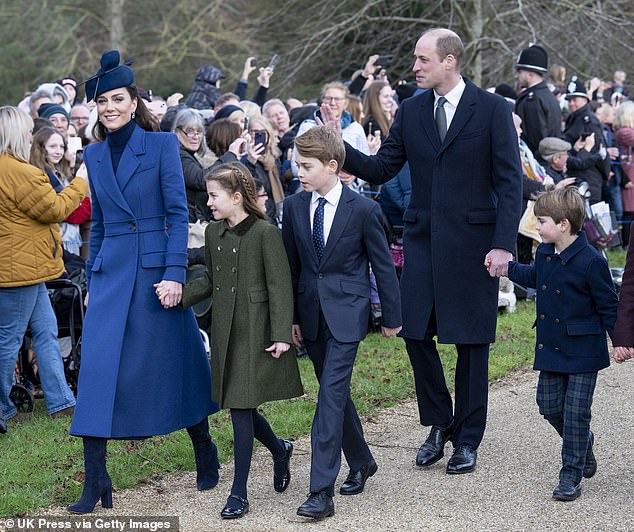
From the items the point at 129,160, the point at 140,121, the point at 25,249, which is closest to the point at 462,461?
the point at 129,160

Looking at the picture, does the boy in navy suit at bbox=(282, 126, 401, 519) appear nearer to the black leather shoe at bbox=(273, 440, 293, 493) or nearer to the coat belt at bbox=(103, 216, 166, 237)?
the black leather shoe at bbox=(273, 440, 293, 493)

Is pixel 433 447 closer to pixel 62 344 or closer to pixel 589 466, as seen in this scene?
pixel 589 466

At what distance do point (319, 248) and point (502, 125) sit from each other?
1198 millimetres

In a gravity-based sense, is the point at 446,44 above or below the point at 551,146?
above

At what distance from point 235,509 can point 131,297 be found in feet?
3.67

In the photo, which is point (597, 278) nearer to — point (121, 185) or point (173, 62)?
point (121, 185)

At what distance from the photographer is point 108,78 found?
5363 millimetres

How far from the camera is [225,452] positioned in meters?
6.39

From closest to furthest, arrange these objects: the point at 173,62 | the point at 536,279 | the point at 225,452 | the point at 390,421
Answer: the point at 536,279, the point at 225,452, the point at 390,421, the point at 173,62

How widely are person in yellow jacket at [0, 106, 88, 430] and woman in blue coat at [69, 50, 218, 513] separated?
159cm

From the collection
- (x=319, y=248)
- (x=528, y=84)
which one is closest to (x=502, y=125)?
(x=319, y=248)

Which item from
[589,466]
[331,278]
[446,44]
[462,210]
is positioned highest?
[446,44]

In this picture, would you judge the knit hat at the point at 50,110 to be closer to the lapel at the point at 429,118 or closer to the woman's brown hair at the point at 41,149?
the woman's brown hair at the point at 41,149

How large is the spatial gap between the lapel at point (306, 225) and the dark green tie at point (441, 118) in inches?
33.9
